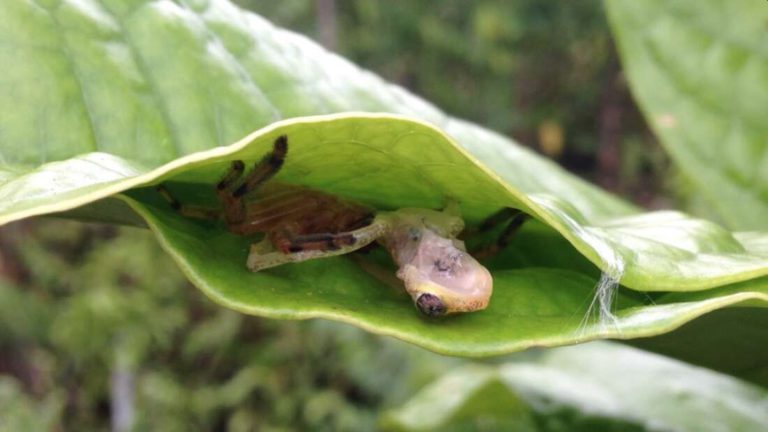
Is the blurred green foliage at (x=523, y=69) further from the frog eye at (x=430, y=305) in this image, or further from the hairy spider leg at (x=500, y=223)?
the frog eye at (x=430, y=305)

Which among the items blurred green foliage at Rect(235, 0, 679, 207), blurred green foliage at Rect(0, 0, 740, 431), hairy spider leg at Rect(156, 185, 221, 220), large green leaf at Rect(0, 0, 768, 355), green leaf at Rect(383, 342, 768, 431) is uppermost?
large green leaf at Rect(0, 0, 768, 355)

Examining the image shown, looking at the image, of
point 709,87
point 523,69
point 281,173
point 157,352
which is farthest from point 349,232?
point 523,69

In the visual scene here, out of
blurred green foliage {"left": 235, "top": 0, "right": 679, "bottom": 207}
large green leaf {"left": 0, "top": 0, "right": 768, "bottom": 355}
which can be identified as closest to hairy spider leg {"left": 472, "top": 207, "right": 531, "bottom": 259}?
large green leaf {"left": 0, "top": 0, "right": 768, "bottom": 355}

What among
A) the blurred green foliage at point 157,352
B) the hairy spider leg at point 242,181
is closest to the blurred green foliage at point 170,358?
the blurred green foliage at point 157,352

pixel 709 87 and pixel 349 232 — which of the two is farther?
pixel 709 87

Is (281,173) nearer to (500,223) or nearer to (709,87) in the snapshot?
(500,223)

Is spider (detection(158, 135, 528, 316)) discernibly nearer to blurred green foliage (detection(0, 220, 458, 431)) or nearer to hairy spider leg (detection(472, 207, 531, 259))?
hairy spider leg (detection(472, 207, 531, 259))

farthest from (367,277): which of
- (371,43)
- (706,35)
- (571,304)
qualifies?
(371,43)
